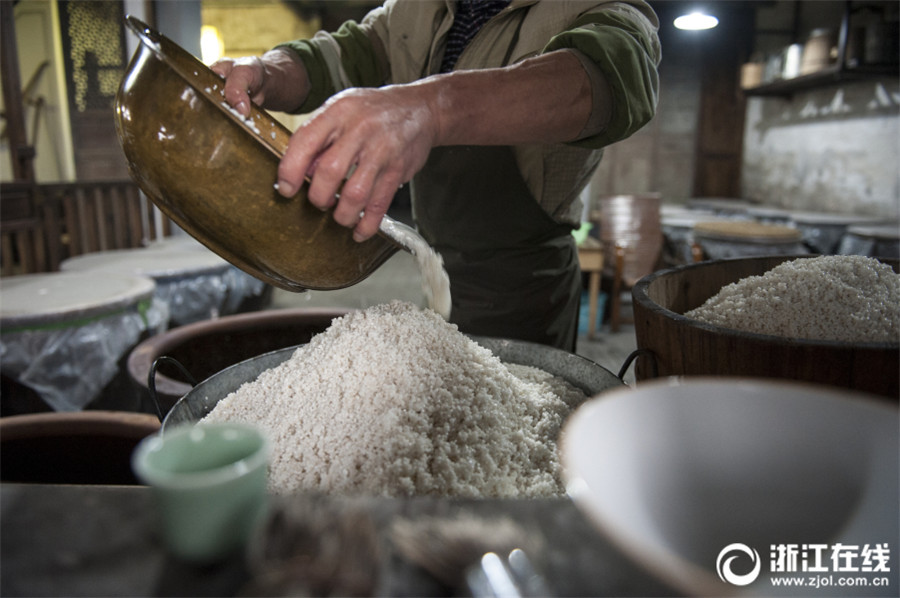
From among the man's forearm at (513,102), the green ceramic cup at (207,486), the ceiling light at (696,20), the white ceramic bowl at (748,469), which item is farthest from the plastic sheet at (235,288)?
the ceiling light at (696,20)

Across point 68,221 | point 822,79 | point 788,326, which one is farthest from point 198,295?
point 822,79

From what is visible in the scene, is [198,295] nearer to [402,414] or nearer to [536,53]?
[536,53]

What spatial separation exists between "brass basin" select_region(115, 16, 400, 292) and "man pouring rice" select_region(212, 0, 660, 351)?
5cm

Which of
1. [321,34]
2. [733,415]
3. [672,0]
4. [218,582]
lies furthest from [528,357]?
[672,0]

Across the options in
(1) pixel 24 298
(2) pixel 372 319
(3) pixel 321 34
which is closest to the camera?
(2) pixel 372 319

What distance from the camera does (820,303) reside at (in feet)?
2.66

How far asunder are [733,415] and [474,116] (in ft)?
1.77

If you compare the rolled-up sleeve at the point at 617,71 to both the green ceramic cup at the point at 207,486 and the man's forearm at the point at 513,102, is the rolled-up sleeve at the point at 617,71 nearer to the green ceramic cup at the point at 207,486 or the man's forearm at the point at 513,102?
the man's forearm at the point at 513,102

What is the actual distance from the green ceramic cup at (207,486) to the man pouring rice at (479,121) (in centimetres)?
37

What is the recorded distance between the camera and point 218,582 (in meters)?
0.35

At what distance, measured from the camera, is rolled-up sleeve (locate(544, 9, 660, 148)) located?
879mm

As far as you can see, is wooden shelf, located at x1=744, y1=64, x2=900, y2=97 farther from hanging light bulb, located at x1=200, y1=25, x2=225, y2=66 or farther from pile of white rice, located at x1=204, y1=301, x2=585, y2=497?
hanging light bulb, located at x1=200, y1=25, x2=225, y2=66

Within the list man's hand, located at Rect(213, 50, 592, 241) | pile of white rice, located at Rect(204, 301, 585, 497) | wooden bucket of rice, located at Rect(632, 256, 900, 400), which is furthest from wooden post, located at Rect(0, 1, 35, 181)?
wooden bucket of rice, located at Rect(632, 256, 900, 400)

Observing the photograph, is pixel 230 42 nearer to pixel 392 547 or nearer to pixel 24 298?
pixel 24 298
